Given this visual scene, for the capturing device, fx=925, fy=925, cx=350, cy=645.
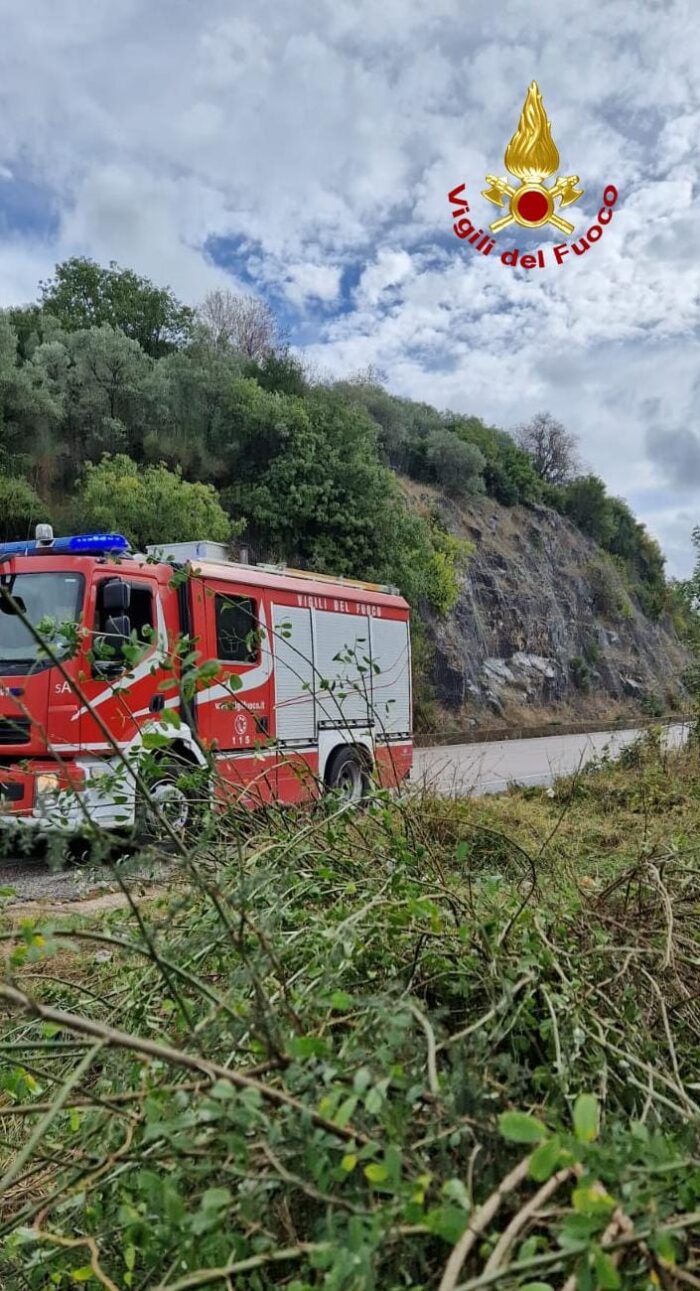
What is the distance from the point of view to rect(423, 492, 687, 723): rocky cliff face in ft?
106

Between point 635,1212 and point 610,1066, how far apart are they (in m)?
0.59

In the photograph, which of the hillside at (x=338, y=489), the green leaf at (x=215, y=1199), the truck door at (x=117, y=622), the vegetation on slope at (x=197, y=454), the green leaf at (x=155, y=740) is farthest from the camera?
the hillside at (x=338, y=489)

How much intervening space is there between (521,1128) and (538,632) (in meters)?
37.6

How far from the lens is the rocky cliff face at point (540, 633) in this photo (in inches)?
1267

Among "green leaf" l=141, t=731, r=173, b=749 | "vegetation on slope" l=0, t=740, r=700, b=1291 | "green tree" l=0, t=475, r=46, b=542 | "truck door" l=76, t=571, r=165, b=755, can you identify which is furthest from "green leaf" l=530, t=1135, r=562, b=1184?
→ "green tree" l=0, t=475, r=46, b=542

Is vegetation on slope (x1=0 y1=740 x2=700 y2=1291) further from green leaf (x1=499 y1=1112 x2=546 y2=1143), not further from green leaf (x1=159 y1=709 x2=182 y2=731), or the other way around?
green leaf (x1=159 y1=709 x2=182 y2=731)

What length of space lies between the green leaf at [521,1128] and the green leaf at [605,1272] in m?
0.12

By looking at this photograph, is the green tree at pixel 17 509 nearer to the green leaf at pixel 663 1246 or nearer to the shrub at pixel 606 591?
the green leaf at pixel 663 1246

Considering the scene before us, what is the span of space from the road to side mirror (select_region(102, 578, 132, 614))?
10.2 ft

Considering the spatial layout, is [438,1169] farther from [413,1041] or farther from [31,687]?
[31,687]

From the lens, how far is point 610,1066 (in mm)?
1667

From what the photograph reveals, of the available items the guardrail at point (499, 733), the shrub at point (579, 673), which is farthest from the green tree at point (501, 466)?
the guardrail at point (499, 733)

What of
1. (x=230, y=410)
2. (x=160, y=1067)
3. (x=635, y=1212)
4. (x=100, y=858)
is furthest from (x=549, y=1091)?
(x=230, y=410)

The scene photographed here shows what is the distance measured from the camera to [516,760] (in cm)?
1878
